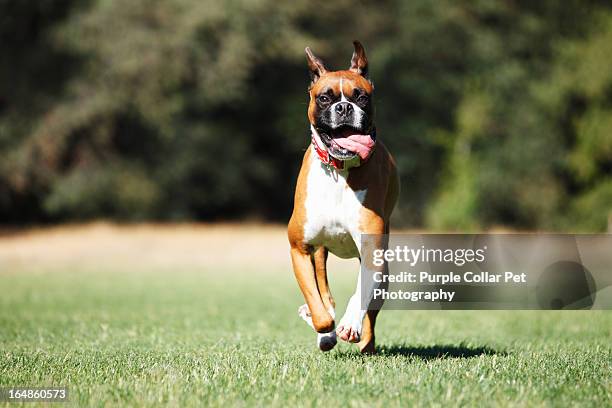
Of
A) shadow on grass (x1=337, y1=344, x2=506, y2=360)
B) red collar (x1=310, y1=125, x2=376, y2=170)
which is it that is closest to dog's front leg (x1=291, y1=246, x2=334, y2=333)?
red collar (x1=310, y1=125, x2=376, y2=170)

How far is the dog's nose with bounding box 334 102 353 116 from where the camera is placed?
17.2ft

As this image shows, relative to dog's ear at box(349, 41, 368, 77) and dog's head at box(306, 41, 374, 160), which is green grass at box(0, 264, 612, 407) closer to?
dog's head at box(306, 41, 374, 160)

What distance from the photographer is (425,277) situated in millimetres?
6148

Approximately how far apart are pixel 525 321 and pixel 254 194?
2258 cm

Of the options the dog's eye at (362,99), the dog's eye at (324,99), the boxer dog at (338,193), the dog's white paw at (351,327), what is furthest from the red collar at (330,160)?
the dog's white paw at (351,327)

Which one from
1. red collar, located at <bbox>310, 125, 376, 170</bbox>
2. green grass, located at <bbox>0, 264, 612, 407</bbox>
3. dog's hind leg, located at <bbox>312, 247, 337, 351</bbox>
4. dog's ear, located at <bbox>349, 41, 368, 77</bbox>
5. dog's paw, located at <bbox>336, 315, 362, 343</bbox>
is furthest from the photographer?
dog's hind leg, located at <bbox>312, 247, 337, 351</bbox>

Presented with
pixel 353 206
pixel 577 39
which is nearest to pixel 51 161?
pixel 577 39

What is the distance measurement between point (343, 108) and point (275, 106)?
1064 inches

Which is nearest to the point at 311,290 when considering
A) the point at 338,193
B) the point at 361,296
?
the point at 361,296

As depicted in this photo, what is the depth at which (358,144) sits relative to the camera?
5266mm

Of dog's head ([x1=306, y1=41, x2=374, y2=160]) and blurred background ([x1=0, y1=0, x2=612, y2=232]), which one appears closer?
dog's head ([x1=306, y1=41, x2=374, y2=160])

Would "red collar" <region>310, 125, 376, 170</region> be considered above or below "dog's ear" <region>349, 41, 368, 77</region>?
below

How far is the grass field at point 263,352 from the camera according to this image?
4309 millimetres

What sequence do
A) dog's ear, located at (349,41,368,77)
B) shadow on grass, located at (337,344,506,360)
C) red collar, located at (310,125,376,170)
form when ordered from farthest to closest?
shadow on grass, located at (337,344,506,360)
dog's ear, located at (349,41,368,77)
red collar, located at (310,125,376,170)
